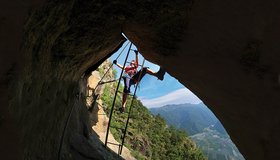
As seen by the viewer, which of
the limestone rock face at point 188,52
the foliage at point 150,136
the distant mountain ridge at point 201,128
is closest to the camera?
the limestone rock face at point 188,52

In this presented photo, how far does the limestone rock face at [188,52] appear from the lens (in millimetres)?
3689

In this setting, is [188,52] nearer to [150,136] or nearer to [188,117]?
[150,136]

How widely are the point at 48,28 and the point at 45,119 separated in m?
2.59

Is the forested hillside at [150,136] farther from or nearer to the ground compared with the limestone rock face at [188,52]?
nearer to the ground

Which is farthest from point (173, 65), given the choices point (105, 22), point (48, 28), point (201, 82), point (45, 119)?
point (45, 119)

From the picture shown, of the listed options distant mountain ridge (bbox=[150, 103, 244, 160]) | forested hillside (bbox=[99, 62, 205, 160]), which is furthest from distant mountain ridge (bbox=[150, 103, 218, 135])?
forested hillside (bbox=[99, 62, 205, 160])

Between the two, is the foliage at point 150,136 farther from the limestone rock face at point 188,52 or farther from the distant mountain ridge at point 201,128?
the distant mountain ridge at point 201,128

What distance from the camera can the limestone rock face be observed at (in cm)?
369

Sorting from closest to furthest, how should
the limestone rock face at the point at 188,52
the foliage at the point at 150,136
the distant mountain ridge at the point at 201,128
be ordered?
1. the limestone rock face at the point at 188,52
2. the foliage at the point at 150,136
3. the distant mountain ridge at the point at 201,128

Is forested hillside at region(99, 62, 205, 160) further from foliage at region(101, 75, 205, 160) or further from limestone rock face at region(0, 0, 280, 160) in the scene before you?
limestone rock face at region(0, 0, 280, 160)

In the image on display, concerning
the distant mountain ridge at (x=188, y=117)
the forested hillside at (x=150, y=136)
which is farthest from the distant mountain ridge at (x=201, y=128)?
the forested hillside at (x=150, y=136)

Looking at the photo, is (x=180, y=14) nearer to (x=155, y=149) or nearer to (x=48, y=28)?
(x=48, y=28)

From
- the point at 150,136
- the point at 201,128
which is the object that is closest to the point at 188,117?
the point at 201,128

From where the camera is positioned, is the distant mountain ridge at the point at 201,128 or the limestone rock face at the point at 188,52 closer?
the limestone rock face at the point at 188,52
